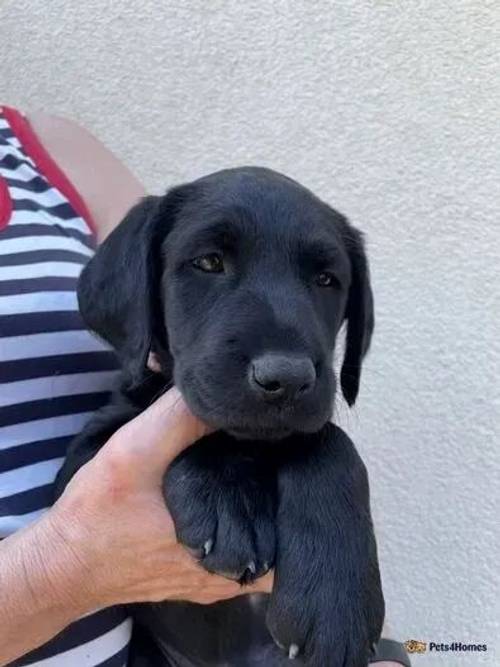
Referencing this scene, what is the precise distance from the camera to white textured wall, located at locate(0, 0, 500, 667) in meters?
2.15

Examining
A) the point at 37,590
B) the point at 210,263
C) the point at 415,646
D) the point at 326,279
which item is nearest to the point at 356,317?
the point at 326,279

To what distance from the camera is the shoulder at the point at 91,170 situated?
6.15ft

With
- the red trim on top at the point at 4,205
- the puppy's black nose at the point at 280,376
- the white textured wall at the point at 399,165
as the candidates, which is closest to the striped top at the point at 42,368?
the red trim on top at the point at 4,205

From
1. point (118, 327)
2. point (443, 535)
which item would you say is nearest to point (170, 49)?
point (118, 327)

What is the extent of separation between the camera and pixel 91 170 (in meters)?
1.94

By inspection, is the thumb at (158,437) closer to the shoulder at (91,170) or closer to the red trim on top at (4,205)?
the red trim on top at (4,205)

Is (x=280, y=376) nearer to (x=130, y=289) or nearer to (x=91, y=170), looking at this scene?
(x=130, y=289)

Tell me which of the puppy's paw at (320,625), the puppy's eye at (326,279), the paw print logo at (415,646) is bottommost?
the paw print logo at (415,646)

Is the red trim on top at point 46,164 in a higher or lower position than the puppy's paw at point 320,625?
higher

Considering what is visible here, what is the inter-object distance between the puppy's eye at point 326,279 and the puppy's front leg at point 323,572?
0.29 meters

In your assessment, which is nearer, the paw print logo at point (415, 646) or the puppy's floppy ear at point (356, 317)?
the puppy's floppy ear at point (356, 317)

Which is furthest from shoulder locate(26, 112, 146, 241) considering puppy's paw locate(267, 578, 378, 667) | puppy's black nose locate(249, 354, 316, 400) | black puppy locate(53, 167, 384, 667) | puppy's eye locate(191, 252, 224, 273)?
puppy's paw locate(267, 578, 378, 667)

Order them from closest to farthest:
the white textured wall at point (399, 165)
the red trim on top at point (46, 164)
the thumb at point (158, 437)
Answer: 1. the thumb at point (158, 437)
2. the red trim on top at point (46, 164)
3. the white textured wall at point (399, 165)

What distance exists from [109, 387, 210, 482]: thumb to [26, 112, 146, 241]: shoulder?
566 millimetres
